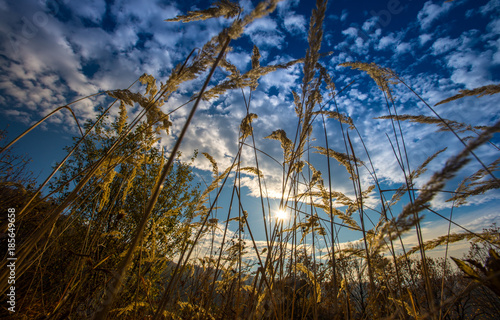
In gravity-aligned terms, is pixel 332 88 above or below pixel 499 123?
above

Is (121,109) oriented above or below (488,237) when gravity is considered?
above

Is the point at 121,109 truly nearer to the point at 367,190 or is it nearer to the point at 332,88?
the point at 332,88

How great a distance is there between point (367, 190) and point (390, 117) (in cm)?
73

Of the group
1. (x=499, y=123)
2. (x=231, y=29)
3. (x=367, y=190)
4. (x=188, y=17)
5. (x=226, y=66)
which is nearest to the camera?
(x=499, y=123)

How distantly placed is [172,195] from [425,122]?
22.4ft

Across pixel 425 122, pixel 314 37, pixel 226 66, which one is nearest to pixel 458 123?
pixel 425 122

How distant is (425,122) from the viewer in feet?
5.23

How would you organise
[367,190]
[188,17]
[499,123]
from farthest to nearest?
[367,190]
[188,17]
[499,123]

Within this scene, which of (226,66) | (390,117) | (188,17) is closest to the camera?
(188,17)

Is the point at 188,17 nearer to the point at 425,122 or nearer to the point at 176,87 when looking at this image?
the point at 176,87

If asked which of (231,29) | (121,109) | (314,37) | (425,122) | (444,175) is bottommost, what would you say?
(444,175)

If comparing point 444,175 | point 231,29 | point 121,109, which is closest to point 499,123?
point 444,175

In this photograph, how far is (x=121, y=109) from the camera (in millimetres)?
1646

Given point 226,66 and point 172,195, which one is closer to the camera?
point 226,66
